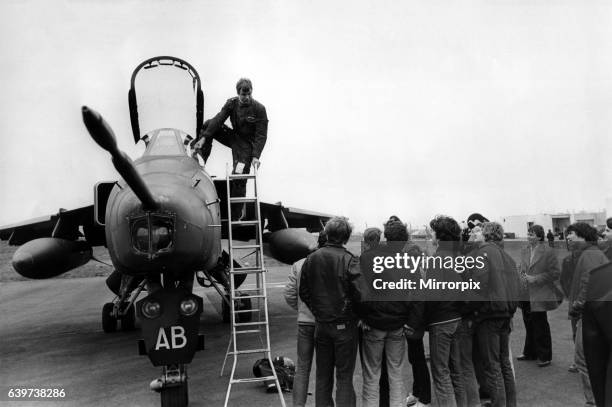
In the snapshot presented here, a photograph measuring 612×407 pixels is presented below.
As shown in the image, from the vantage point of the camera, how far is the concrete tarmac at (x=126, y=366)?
18.1 ft

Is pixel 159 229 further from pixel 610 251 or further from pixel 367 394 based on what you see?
pixel 610 251

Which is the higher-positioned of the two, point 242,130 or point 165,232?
point 242,130

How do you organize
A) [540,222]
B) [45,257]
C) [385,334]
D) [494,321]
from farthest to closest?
1. [540,222]
2. [45,257]
3. [494,321]
4. [385,334]

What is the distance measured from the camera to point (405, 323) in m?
4.44

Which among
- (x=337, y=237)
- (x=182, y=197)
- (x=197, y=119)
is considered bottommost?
(x=337, y=237)

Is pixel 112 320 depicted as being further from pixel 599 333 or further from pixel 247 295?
pixel 599 333

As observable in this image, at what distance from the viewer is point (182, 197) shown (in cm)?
487

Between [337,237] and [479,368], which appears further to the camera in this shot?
[479,368]

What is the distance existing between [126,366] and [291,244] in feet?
10.7

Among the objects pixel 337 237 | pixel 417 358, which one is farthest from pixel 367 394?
pixel 337 237

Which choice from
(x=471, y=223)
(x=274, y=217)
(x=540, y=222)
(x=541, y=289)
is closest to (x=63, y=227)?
(x=274, y=217)

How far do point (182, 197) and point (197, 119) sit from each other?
2.85 meters

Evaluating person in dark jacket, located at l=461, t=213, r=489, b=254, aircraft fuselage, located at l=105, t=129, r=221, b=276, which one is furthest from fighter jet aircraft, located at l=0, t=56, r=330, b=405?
person in dark jacket, located at l=461, t=213, r=489, b=254

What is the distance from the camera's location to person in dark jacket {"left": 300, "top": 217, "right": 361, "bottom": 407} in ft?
13.8
